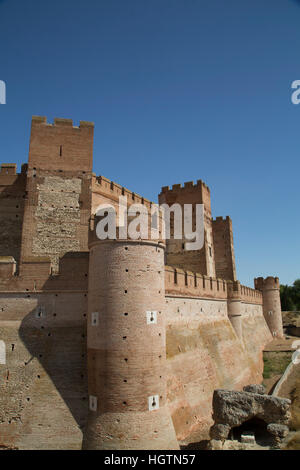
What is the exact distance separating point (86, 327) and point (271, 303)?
31.4m

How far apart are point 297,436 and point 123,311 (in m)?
8.08

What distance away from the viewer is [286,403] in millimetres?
12266

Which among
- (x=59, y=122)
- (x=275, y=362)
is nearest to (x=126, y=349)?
(x=59, y=122)

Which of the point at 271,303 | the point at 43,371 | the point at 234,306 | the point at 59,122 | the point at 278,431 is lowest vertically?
the point at 278,431

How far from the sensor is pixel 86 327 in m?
13.0

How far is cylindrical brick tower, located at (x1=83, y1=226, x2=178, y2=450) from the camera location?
10523 millimetres

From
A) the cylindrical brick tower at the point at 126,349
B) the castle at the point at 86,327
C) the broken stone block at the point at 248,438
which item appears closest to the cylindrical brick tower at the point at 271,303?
the castle at the point at 86,327

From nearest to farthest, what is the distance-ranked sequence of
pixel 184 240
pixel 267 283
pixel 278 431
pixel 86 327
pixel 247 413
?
pixel 278 431, pixel 247 413, pixel 86 327, pixel 184 240, pixel 267 283

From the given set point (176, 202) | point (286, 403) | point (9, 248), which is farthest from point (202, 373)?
point (176, 202)

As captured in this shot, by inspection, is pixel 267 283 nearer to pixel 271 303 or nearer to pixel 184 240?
pixel 271 303

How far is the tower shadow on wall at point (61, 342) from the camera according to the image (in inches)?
450

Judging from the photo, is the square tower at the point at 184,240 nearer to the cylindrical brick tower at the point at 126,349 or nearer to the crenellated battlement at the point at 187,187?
the crenellated battlement at the point at 187,187

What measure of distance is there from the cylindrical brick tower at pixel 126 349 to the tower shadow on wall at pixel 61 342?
569mm
